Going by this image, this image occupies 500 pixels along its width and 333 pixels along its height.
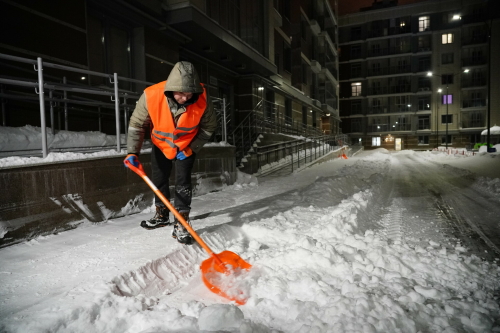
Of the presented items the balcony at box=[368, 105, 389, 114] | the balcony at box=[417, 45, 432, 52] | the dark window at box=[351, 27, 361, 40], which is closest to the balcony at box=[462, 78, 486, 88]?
the balcony at box=[417, 45, 432, 52]

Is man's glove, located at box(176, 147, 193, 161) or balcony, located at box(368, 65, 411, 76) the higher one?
balcony, located at box(368, 65, 411, 76)

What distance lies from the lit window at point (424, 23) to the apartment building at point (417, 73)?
14cm

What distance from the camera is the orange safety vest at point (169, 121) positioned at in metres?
3.38

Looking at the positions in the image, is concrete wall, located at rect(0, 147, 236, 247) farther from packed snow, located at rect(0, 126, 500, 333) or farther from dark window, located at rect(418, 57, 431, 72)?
dark window, located at rect(418, 57, 431, 72)

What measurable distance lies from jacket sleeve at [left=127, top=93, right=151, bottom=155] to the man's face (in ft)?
1.29

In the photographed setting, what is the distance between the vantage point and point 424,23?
49.1m

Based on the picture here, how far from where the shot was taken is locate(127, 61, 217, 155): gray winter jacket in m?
3.19

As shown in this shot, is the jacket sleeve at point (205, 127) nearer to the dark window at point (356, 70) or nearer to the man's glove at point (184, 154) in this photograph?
the man's glove at point (184, 154)

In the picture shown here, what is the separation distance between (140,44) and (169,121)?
6.54 m

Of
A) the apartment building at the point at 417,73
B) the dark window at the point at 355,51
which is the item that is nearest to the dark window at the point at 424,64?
Result: the apartment building at the point at 417,73

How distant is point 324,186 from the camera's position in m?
7.09

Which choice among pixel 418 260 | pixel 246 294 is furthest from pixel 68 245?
pixel 418 260

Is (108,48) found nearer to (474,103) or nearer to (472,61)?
(474,103)

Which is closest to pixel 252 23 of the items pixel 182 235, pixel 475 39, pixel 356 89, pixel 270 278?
pixel 182 235
